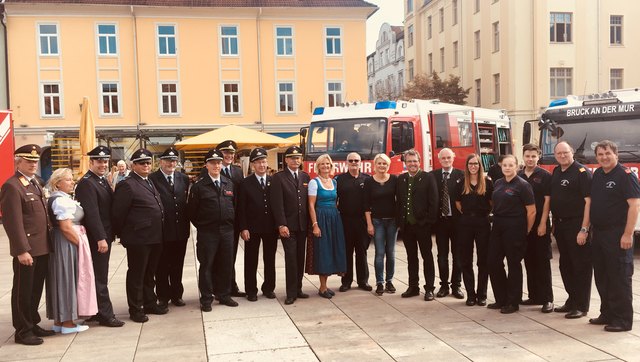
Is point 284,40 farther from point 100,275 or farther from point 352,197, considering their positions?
point 100,275

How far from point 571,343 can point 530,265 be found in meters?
1.73

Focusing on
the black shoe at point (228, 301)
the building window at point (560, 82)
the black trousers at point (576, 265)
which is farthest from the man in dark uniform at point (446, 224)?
the building window at point (560, 82)

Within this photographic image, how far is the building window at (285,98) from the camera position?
32312 mm

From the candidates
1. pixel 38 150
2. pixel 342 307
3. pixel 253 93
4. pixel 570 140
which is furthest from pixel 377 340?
pixel 253 93

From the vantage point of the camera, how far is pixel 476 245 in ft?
24.7

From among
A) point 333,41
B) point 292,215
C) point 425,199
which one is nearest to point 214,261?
point 292,215

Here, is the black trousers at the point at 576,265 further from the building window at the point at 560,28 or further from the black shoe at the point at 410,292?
the building window at the point at 560,28

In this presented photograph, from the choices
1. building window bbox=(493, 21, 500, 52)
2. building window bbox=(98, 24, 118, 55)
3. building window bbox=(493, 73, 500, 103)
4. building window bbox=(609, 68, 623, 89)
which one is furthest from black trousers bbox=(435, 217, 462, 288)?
building window bbox=(609, 68, 623, 89)

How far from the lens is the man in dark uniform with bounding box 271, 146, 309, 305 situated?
7.91 m

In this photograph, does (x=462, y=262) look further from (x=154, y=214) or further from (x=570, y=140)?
(x=570, y=140)

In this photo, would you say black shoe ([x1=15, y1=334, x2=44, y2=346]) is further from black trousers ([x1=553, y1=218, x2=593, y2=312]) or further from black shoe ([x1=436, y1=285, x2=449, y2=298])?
black trousers ([x1=553, y1=218, x2=593, y2=312])

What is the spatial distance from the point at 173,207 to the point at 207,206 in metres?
0.40

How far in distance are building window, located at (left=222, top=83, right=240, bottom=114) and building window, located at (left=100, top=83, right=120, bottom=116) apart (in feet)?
16.9

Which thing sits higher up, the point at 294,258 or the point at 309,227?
the point at 309,227
